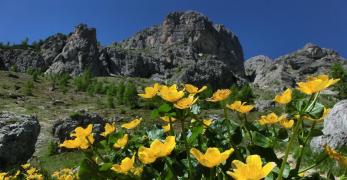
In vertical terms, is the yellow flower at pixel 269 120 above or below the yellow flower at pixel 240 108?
below

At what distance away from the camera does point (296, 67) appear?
135 metres

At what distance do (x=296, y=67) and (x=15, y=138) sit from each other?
12756 centimetres

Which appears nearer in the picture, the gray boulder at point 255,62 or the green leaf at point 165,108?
the green leaf at point 165,108

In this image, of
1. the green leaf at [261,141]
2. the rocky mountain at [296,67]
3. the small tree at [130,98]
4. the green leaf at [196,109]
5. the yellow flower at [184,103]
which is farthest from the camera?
the rocky mountain at [296,67]

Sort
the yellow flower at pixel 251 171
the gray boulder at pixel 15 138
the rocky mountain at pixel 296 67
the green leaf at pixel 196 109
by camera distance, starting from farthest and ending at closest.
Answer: the rocky mountain at pixel 296 67, the gray boulder at pixel 15 138, the green leaf at pixel 196 109, the yellow flower at pixel 251 171

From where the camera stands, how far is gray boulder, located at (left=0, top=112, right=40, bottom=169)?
12.6m

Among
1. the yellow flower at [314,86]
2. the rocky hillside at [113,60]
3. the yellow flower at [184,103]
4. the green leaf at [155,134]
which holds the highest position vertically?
the rocky hillside at [113,60]

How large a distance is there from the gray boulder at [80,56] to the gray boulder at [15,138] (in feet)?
265

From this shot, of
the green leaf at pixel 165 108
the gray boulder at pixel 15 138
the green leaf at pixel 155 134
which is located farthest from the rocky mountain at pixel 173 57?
the green leaf at pixel 165 108

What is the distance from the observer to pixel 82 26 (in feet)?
331

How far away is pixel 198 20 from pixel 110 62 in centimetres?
4720

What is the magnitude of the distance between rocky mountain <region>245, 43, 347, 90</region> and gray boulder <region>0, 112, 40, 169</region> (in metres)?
101

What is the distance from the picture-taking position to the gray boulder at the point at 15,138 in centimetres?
1255

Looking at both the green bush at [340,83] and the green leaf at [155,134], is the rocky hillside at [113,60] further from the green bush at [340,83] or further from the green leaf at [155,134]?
the green leaf at [155,134]
